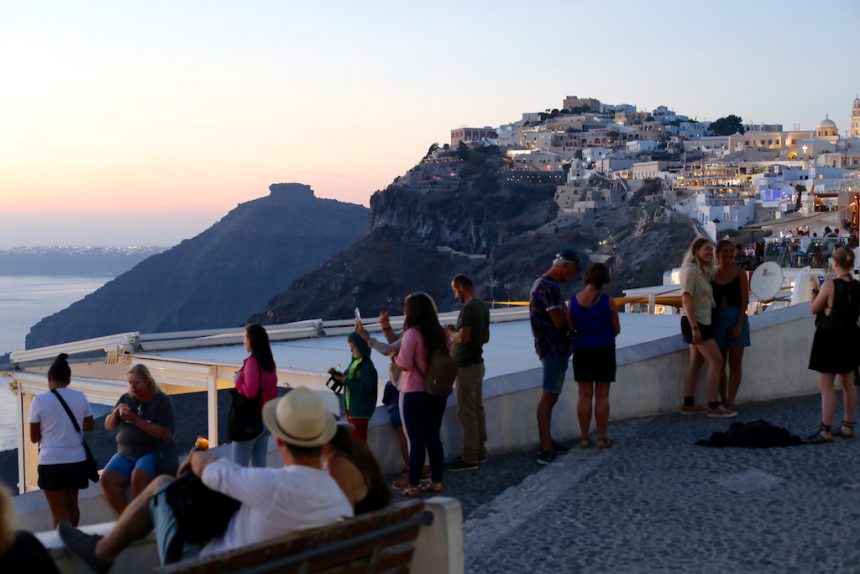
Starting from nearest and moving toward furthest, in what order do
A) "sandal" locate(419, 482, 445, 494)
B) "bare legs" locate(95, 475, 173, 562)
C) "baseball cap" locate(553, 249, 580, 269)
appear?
"bare legs" locate(95, 475, 173, 562)
"sandal" locate(419, 482, 445, 494)
"baseball cap" locate(553, 249, 580, 269)

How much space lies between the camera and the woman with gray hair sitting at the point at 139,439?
588 cm

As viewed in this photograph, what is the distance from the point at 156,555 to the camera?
411 centimetres

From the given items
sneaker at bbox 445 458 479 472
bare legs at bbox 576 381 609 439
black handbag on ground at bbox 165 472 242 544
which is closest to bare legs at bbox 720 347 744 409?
bare legs at bbox 576 381 609 439

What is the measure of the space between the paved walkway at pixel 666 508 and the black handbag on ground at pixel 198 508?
5.76ft

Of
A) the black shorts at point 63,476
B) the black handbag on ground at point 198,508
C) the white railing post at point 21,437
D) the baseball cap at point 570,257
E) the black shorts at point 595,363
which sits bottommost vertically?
the white railing post at point 21,437

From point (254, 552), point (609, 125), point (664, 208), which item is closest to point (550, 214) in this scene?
point (664, 208)

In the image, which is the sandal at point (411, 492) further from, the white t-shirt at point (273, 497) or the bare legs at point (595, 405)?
the white t-shirt at point (273, 497)

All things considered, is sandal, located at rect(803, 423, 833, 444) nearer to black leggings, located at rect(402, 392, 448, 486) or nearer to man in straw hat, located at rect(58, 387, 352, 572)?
black leggings, located at rect(402, 392, 448, 486)

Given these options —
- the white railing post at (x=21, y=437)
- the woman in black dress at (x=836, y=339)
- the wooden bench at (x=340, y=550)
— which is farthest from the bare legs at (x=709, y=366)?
the white railing post at (x=21, y=437)

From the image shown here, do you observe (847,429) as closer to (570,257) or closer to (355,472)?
(570,257)

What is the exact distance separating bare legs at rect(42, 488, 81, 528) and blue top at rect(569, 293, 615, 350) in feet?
11.3

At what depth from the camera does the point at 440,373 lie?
21.0 ft

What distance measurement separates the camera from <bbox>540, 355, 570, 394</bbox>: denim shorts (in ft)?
23.7

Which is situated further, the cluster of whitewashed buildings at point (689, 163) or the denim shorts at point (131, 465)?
the cluster of whitewashed buildings at point (689, 163)
